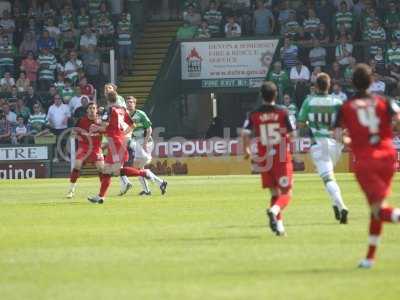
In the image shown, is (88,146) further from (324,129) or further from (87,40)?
(87,40)

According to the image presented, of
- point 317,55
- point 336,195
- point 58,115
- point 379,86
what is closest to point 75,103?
point 58,115

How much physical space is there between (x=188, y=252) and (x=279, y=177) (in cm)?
223

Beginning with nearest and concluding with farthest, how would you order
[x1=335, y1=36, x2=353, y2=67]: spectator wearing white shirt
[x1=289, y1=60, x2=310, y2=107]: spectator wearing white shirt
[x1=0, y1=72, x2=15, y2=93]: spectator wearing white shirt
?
[x1=289, y1=60, x2=310, y2=107]: spectator wearing white shirt → [x1=335, y1=36, x2=353, y2=67]: spectator wearing white shirt → [x1=0, y1=72, x2=15, y2=93]: spectator wearing white shirt

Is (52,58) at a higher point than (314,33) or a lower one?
lower

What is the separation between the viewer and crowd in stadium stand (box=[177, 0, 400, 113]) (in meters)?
37.9

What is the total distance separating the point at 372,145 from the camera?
12.9 metres

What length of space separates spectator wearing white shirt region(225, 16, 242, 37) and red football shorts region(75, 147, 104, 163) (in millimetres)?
13826

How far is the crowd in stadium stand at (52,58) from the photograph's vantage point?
3931 centimetres

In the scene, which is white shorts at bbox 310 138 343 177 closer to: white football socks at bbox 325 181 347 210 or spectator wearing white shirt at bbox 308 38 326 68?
white football socks at bbox 325 181 347 210

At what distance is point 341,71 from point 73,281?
26.5 metres

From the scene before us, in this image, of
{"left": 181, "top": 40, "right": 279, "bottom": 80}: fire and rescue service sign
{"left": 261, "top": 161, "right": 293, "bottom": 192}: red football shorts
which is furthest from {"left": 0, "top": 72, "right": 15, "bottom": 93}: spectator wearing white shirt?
{"left": 261, "top": 161, "right": 293, "bottom": 192}: red football shorts

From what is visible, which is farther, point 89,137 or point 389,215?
point 89,137

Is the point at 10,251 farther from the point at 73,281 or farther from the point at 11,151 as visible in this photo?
the point at 11,151

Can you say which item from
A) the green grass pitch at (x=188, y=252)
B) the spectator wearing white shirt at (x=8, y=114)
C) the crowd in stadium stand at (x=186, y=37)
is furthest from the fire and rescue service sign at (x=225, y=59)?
the green grass pitch at (x=188, y=252)
